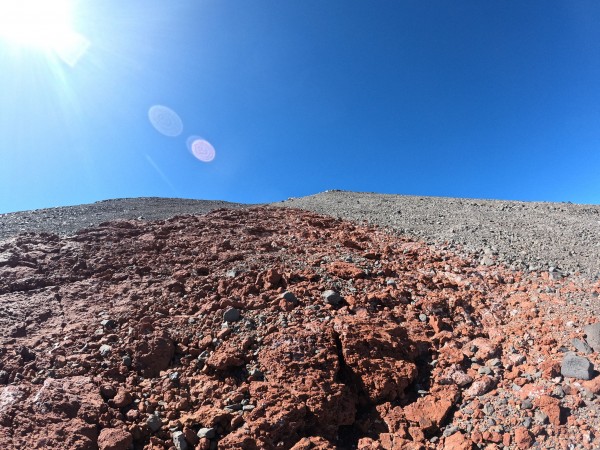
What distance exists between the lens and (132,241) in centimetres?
821

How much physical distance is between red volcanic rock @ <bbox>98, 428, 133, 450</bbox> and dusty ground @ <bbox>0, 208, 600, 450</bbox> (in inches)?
0.6

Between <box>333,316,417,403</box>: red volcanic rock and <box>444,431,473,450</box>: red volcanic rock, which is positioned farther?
<box>333,316,417,403</box>: red volcanic rock

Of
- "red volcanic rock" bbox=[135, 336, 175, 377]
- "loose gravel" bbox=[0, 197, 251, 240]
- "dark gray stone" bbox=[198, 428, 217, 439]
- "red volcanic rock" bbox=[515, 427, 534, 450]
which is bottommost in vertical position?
"red volcanic rock" bbox=[515, 427, 534, 450]

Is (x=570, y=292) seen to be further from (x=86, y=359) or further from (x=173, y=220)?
(x=173, y=220)

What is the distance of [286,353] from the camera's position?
4684 mm

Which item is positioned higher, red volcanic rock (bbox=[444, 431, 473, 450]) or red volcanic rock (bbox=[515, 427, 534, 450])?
red volcanic rock (bbox=[444, 431, 473, 450])

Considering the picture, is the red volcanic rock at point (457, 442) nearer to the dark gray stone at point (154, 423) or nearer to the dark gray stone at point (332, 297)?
the dark gray stone at point (332, 297)

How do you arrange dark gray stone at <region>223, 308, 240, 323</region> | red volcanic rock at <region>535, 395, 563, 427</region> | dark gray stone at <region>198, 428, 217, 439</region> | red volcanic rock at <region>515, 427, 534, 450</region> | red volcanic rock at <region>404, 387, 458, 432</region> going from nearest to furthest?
red volcanic rock at <region>515, 427, 534, 450</region> → red volcanic rock at <region>535, 395, 563, 427</region> → dark gray stone at <region>198, 428, 217, 439</region> → red volcanic rock at <region>404, 387, 458, 432</region> → dark gray stone at <region>223, 308, 240, 323</region>

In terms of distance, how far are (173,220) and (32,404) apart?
6.71 m

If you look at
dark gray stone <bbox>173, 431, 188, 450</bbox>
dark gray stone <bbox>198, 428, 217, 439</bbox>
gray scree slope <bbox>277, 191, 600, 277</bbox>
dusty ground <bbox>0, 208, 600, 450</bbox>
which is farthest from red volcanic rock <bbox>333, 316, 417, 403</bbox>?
gray scree slope <bbox>277, 191, 600, 277</bbox>

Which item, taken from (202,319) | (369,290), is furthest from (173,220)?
(369,290)

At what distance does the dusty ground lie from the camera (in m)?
3.78

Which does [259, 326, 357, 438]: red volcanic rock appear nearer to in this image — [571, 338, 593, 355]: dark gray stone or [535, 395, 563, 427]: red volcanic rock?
[535, 395, 563, 427]: red volcanic rock

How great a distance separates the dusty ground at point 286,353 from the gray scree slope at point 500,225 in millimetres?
914
